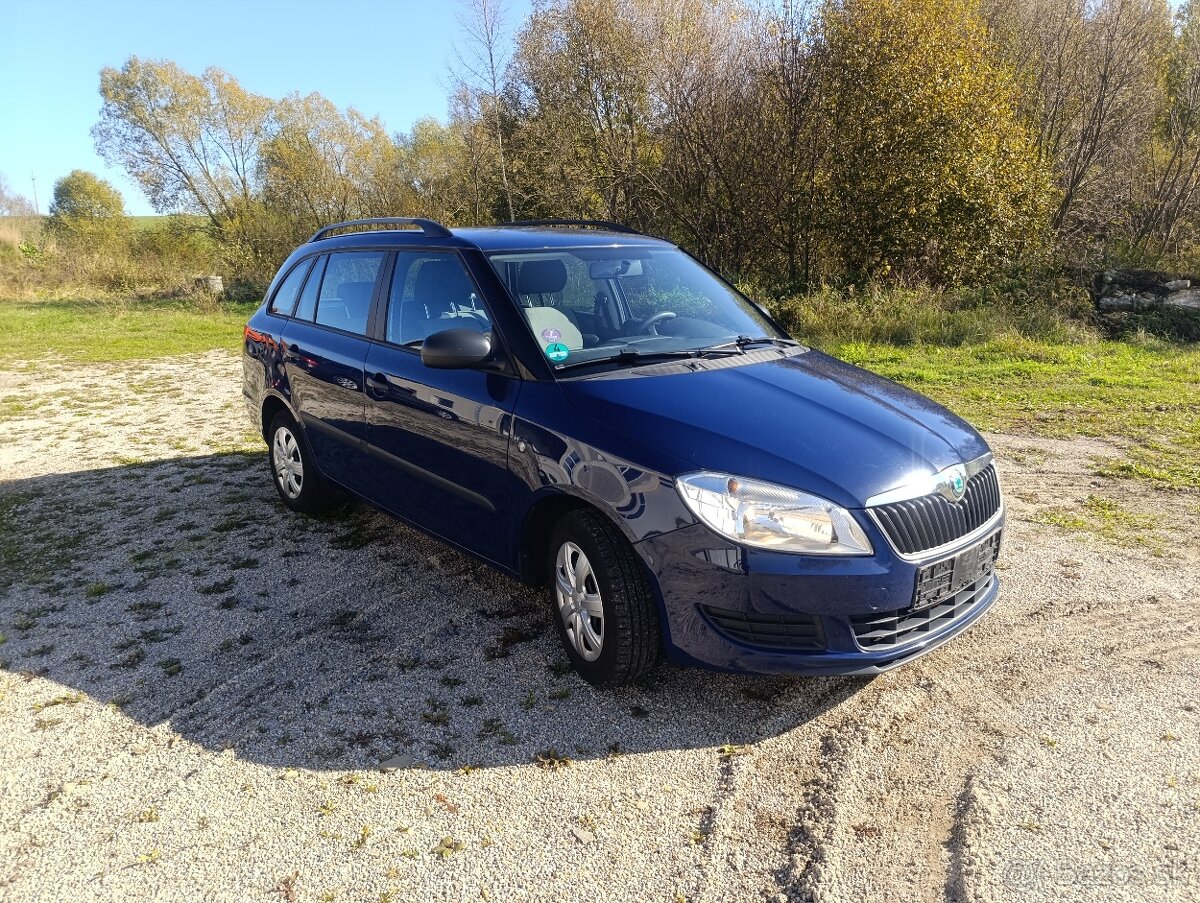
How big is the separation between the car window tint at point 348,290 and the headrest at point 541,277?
1121mm

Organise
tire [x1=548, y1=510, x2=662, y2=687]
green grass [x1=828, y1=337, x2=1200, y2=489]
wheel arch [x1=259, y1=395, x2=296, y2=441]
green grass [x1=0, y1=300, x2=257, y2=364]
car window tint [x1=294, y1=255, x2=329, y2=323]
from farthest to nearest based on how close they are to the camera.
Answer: green grass [x1=0, y1=300, x2=257, y2=364] → green grass [x1=828, y1=337, x2=1200, y2=489] → wheel arch [x1=259, y1=395, x2=296, y2=441] → car window tint [x1=294, y1=255, x2=329, y2=323] → tire [x1=548, y1=510, x2=662, y2=687]

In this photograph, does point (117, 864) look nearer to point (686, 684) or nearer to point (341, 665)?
point (341, 665)

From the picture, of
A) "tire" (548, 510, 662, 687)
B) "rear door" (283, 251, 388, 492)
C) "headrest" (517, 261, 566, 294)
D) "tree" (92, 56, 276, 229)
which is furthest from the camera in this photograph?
"tree" (92, 56, 276, 229)

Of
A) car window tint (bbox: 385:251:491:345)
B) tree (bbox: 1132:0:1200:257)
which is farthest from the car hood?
tree (bbox: 1132:0:1200:257)

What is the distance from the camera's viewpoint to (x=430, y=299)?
419cm

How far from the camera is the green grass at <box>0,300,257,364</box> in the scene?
14.8 m

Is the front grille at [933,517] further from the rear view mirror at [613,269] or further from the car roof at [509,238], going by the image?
the car roof at [509,238]

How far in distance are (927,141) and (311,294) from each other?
1290 centimetres

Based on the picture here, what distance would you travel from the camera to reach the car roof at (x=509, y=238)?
4164 millimetres

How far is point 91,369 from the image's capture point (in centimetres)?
1274

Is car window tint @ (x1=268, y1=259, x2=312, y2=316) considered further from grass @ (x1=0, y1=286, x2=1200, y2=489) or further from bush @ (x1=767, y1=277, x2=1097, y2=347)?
bush @ (x1=767, y1=277, x2=1097, y2=347)

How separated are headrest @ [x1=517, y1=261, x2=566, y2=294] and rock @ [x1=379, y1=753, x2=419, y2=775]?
82.0 inches

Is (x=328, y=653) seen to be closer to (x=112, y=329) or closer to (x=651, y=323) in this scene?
(x=651, y=323)

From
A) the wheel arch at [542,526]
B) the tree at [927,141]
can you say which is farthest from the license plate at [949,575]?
the tree at [927,141]
